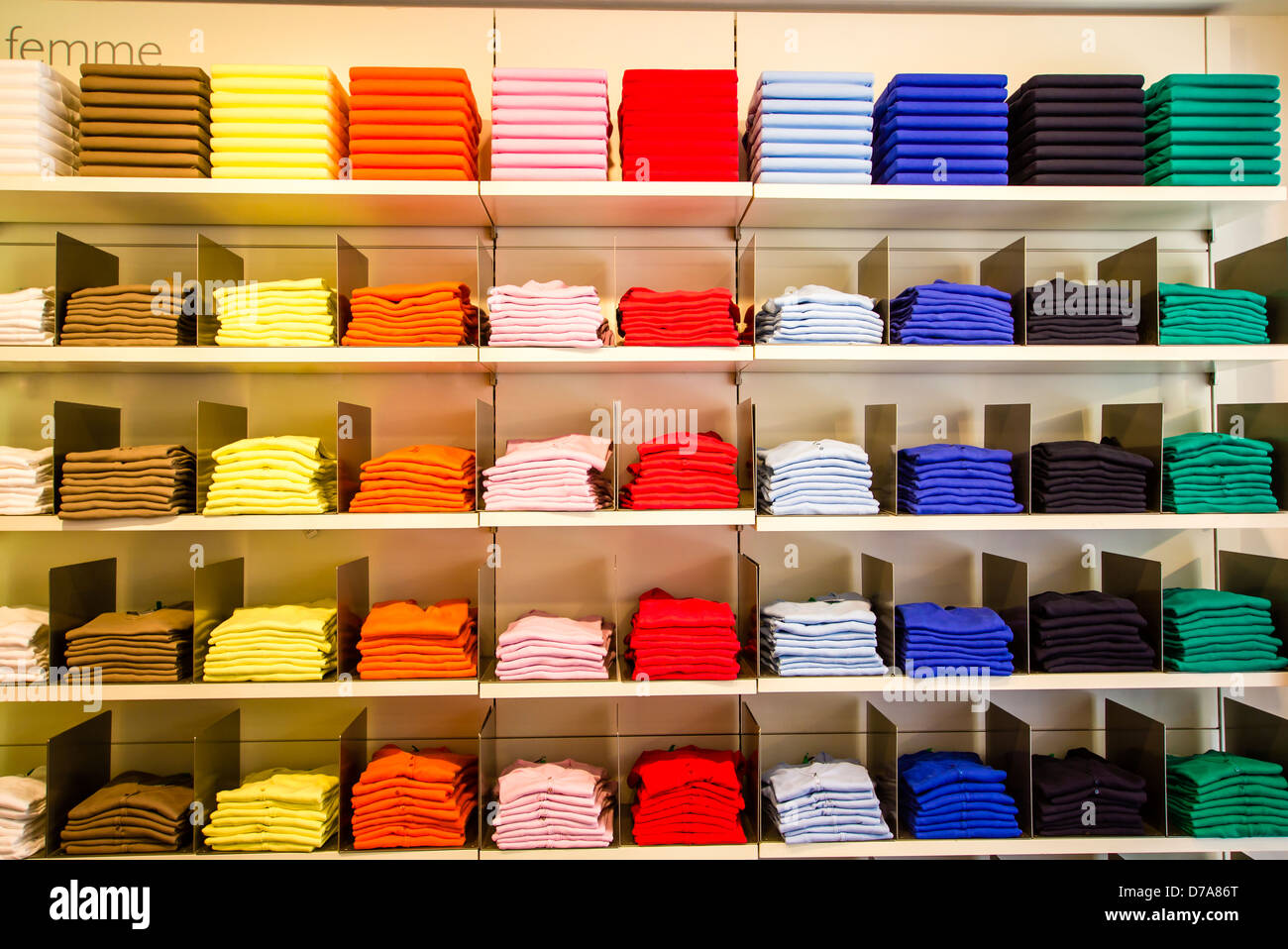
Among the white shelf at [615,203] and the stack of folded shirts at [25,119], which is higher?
the stack of folded shirts at [25,119]

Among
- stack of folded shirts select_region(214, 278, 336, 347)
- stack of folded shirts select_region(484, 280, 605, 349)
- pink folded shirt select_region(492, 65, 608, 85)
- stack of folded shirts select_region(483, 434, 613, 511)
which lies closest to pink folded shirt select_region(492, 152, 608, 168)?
pink folded shirt select_region(492, 65, 608, 85)

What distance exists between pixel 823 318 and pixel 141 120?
2521mm

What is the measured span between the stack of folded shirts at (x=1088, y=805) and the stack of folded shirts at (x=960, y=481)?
993 millimetres

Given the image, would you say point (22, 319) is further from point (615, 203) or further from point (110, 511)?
point (615, 203)

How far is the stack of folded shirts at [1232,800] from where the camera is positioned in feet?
9.53

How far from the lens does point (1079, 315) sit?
2.97 meters

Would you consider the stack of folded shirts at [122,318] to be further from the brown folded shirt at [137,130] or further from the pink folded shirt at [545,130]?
the pink folded shirt at [545,130]

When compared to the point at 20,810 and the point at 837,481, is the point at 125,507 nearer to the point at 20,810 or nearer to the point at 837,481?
the point at 20,810

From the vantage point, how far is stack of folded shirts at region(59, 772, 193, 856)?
9.09ft

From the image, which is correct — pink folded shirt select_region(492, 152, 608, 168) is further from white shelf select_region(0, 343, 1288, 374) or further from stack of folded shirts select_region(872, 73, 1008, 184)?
stack of folded shirts select_region(872, 73, 1008, 184)

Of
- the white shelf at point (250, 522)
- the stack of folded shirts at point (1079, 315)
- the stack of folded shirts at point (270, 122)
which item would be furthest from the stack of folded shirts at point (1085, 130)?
the stack of folded shirts at point (270, 122)

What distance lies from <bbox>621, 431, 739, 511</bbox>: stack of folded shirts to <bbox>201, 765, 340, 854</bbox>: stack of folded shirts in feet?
5.10
